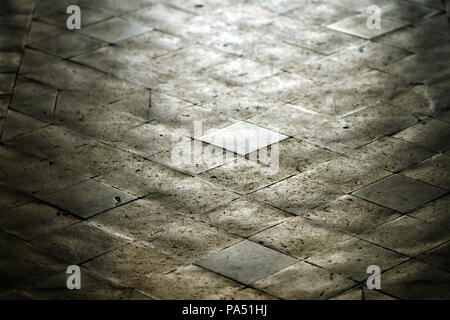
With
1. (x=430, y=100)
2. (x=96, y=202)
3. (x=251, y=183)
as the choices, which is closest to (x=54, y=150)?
(x=96, y=202)

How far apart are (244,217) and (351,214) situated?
906 millimetres

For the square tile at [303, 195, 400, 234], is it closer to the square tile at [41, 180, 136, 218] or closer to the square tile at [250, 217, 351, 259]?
the square tile at [250, 217, 351, 259]

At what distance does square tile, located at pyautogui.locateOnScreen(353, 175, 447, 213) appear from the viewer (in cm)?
673

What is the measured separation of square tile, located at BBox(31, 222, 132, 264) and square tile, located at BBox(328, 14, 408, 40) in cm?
468

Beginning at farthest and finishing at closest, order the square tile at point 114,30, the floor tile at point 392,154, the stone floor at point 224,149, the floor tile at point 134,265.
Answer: the square tile at point 114,30 → the floor tile at point 392,154 → the stone floor at point 224,149 → the floor tile at point 134,265

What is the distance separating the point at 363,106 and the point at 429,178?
143 cm

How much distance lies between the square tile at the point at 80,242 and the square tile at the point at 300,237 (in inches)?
45.4

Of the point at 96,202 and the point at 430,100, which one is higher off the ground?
the point at 430,100

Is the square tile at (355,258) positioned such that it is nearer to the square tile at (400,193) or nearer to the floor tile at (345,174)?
the square tile at (400,193)

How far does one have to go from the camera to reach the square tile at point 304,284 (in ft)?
18.8

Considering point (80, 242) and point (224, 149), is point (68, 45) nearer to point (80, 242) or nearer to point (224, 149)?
point (224, 149)

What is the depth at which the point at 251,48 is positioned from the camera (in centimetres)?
944

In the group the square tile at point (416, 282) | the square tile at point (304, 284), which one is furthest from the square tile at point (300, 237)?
the square tile at point (416, 282)
